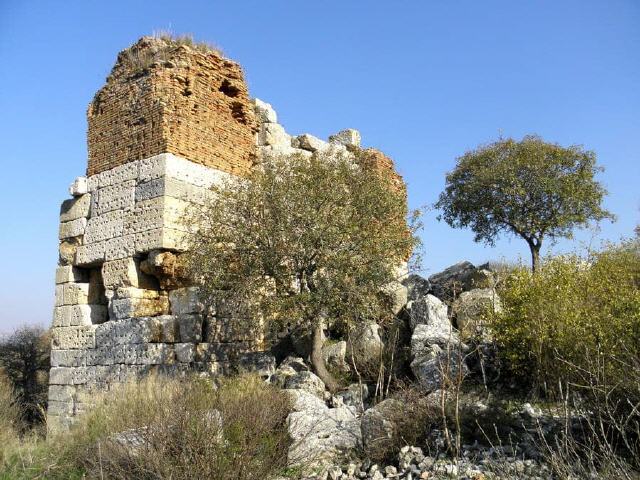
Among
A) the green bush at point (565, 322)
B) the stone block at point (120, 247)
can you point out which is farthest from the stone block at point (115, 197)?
the green bush at point (565, 322)

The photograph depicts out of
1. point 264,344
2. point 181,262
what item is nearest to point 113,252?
point 181,262

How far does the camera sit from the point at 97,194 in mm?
11414

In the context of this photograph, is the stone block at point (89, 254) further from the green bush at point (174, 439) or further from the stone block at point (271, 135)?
the stone block at point (271, 135)

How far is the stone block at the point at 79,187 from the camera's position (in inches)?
456

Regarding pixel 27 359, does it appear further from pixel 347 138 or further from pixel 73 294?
pixel 347 138

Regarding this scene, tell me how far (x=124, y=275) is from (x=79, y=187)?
2325mm

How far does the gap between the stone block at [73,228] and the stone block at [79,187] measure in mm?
510

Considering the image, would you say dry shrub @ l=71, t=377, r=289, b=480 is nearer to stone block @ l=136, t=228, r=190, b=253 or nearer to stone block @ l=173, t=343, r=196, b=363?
stone block @ l=173, t=343, r=196, b=363

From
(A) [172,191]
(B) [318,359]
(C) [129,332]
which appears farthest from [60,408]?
(B) [318,359]

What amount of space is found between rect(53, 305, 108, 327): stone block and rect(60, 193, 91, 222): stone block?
5.71 feet

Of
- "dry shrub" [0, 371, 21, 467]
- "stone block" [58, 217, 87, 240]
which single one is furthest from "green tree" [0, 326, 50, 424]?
"stone block" [58, 217, 87, 240]

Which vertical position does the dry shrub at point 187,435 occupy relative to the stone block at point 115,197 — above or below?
below

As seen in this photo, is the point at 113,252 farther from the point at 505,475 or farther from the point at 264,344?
the point at 505,475

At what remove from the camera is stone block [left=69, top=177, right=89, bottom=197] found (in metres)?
11.6
